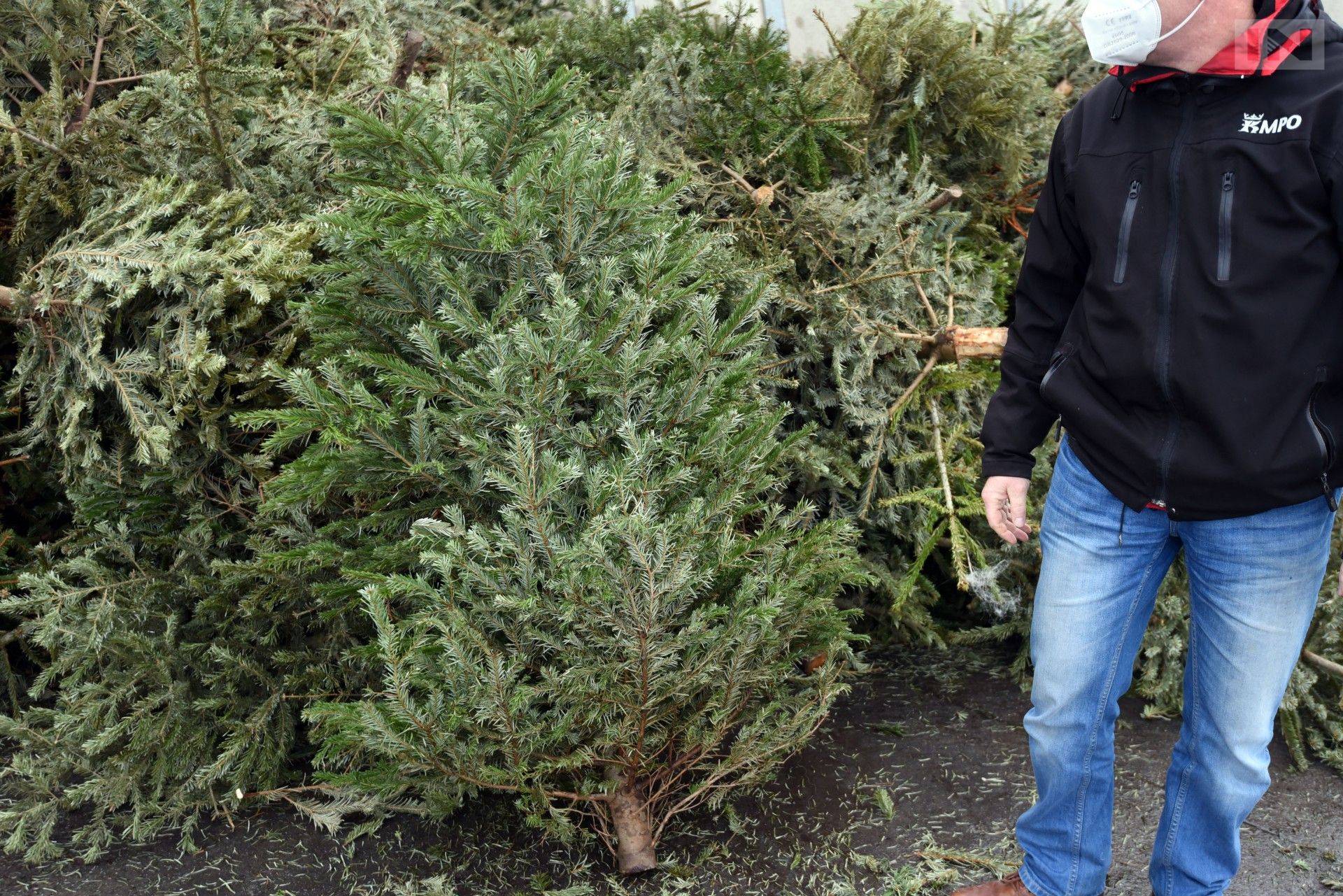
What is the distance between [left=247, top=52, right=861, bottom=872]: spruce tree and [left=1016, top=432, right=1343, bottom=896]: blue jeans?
1.85 feet

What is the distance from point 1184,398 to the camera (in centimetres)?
196

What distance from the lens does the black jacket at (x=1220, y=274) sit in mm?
1847

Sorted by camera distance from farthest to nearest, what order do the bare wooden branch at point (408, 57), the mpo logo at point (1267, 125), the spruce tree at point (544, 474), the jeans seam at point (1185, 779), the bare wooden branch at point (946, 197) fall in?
the bare wooden branch at point (946, 197)
the bare wooden branch at point (408, 57)
the jeans seam at point (1185, 779)
the spruce tree at point (544, 474)
the mpo logo at point (1267, 125)

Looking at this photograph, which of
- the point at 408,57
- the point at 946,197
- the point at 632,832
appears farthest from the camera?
the point at 946,197

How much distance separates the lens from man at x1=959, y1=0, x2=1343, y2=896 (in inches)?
73.4

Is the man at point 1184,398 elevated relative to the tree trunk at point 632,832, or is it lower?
elevated

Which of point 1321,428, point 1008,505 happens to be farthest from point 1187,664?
point 1321,428

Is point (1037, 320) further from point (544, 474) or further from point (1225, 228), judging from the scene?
point (544, 474)

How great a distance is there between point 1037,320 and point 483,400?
1276 millimetres

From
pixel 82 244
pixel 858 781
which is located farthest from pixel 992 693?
pixel 82 244

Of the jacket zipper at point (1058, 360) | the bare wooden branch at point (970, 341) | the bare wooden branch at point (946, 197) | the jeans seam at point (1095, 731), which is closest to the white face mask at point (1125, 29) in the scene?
the jacket zipper at point (1058, 360)

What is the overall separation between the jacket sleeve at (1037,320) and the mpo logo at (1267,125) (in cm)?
38

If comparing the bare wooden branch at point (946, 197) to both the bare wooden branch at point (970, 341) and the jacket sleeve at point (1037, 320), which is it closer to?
the bare wooden branch at point (970, 341)

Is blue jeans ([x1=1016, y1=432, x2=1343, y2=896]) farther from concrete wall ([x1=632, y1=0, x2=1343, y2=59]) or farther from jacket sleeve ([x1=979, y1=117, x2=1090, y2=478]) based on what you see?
concrete wall ([x1=632, y1=0, x2=1343, y2=59])
